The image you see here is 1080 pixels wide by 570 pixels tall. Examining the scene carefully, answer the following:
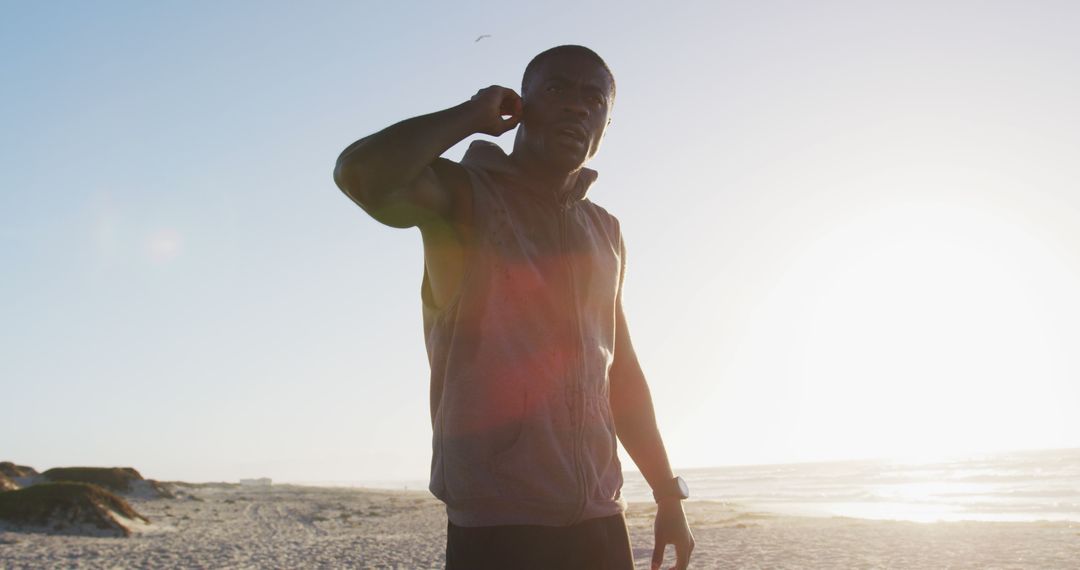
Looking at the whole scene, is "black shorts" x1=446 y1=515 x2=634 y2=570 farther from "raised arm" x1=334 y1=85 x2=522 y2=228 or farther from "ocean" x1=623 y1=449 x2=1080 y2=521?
"ocean" x1=623 y1=449 x2=1080 y2=521

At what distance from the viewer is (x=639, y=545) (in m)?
13.6

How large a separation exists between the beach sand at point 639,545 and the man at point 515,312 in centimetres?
1049

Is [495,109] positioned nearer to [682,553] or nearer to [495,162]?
[495,162]

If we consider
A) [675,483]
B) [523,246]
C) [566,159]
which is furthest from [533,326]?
[675,483]

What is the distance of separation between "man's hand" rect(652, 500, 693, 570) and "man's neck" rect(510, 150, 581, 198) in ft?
3.26

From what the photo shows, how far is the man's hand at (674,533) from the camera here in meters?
2.20

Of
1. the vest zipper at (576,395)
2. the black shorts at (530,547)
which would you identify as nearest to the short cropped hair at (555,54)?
the vest zipper at (576,395)

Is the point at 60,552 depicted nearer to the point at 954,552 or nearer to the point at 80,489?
the point at 80,489

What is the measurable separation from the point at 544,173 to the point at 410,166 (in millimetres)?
496

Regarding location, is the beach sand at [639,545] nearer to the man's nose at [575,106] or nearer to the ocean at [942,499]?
the ocean at [942,499]

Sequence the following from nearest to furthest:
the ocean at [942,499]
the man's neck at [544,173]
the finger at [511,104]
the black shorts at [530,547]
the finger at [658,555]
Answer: the black shorts at [530,547]
the finger at [511,104]
the man's neck at [544,173]
the finger at [658,555]
the ocean at [942,499]

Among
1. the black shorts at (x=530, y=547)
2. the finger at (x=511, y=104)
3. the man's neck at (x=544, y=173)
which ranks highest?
the finger at (x=511, y=104)

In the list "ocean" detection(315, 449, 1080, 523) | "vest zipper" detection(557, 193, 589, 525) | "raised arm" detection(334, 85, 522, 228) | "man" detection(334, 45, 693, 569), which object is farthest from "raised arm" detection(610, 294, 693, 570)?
"ocean" detection(315, 449, 1080, 523)

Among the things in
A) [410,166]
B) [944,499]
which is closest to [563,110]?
[410,166]
